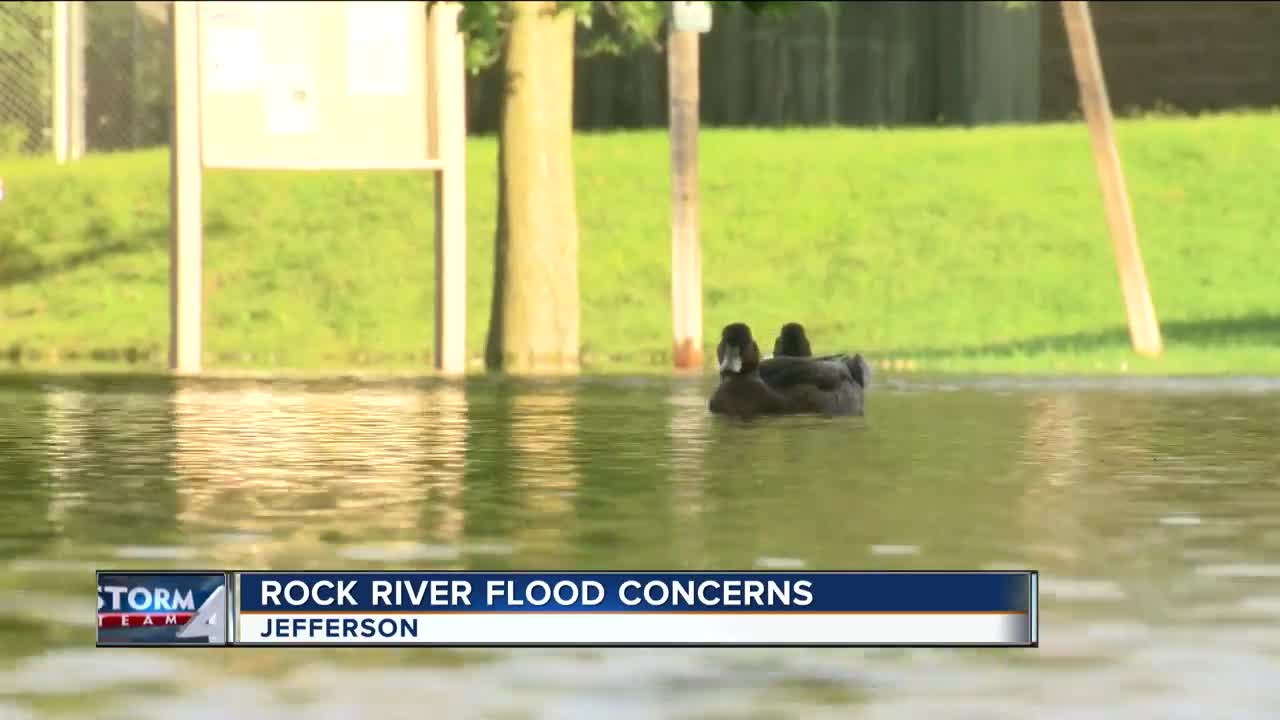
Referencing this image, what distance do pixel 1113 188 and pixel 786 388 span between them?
13.7 metres

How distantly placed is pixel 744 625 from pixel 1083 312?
1270 inches

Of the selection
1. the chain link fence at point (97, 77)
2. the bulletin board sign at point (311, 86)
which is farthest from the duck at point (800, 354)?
the chain link fence at point (97, 77)

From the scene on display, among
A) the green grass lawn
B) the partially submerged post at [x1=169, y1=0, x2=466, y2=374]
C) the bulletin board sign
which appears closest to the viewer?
the partially submerged post at [x1=169, y1=0, x2=466, y2=374]

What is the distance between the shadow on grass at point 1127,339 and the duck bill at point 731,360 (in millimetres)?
14541

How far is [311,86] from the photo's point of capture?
34.7 metres

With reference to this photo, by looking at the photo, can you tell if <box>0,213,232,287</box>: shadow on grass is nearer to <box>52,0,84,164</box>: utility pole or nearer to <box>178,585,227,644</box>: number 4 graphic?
<box>52,0,84,164</box>: utility pole

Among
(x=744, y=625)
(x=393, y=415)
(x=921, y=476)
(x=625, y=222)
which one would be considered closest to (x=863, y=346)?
(x=625, y=222)

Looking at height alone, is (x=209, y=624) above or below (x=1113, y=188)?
below

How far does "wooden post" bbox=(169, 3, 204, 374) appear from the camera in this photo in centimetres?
3409

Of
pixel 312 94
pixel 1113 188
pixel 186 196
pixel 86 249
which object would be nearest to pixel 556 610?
pixel 186 196

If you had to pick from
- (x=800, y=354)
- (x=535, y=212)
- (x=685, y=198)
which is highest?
(x=685, y=198)

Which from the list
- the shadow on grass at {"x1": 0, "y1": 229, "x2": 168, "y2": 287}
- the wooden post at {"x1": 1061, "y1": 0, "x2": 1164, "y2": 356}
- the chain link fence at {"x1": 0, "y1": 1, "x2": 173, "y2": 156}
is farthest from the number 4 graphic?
the chain link fence at {"x1": 0, "y1": 1, "x2": 173, "y2": 156}

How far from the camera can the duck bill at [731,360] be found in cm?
2553

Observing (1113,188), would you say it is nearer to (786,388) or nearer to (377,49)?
(377,49)
